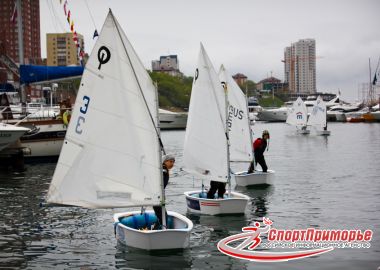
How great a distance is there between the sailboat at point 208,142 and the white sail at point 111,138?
5.50 meters

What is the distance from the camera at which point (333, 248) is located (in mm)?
15969

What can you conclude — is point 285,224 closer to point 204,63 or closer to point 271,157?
point 204,63

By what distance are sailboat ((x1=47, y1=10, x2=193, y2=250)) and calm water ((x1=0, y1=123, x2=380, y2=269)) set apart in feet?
3.55

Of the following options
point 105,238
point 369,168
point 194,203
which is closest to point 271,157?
point 369,168

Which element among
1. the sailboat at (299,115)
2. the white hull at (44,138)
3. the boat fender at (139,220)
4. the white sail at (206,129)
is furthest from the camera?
the sailboat at (299,115)

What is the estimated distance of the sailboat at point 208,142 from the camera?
20.3 meters

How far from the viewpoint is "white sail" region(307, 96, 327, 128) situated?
265ft

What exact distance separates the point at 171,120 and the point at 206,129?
8975cm

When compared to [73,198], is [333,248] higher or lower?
lower

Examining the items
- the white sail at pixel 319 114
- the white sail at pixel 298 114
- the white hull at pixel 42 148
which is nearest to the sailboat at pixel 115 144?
the white hull at pixel 42 148

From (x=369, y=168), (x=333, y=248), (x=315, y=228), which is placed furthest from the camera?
(x=369, y=168)

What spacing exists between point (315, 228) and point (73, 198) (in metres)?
8.26

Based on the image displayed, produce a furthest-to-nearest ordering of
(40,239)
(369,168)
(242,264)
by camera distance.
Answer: (369,168)
(40,239)
(242,264)

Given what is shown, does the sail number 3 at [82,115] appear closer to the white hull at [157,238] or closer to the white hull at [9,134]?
the white hull at [157,238]
